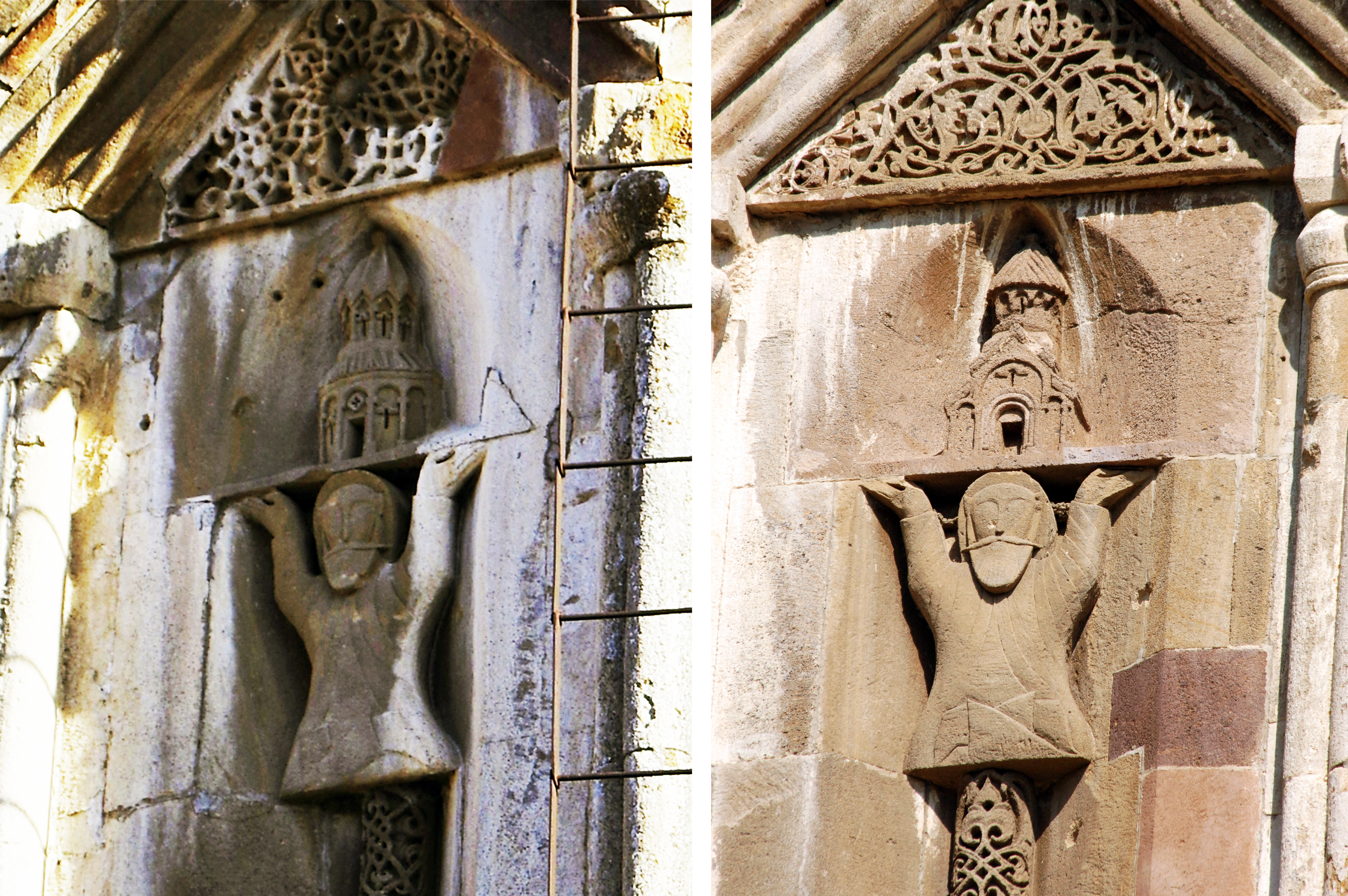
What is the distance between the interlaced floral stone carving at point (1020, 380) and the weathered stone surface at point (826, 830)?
1.02 metres

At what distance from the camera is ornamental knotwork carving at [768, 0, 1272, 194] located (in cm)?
1028

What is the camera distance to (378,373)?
1002 centimetres

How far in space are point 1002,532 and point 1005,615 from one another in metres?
0.24

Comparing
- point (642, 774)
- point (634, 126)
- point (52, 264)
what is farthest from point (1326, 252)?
point (52, 264)

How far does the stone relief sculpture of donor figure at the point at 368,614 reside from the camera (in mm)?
9523

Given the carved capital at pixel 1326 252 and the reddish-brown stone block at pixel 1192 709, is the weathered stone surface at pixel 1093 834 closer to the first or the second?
the reddish-brown stone block at pixel 1192 709

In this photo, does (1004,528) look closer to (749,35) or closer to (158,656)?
(749,35)

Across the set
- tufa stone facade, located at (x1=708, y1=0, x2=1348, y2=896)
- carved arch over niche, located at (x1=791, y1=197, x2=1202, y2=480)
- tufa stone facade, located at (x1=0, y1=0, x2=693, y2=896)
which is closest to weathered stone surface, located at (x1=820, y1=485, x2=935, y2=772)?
tufa stone facade, located at (x1=708, y1=0, x2=1348, y2=896)

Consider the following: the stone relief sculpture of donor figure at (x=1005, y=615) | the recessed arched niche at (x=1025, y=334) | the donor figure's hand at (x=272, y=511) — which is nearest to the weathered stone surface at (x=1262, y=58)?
the recessed arched niche at (x=1025, y=334)

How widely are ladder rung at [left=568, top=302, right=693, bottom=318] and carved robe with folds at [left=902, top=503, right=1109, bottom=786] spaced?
117 centimetres

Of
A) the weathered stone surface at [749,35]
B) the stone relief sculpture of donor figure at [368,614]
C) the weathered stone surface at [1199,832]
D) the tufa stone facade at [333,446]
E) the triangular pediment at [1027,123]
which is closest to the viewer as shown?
the tufa stone facade at [333,446]

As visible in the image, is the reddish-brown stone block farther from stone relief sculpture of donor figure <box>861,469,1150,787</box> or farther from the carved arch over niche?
the carved arch over niche

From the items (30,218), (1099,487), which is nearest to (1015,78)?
(1099,487)

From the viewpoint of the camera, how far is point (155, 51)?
10352 millimetres
